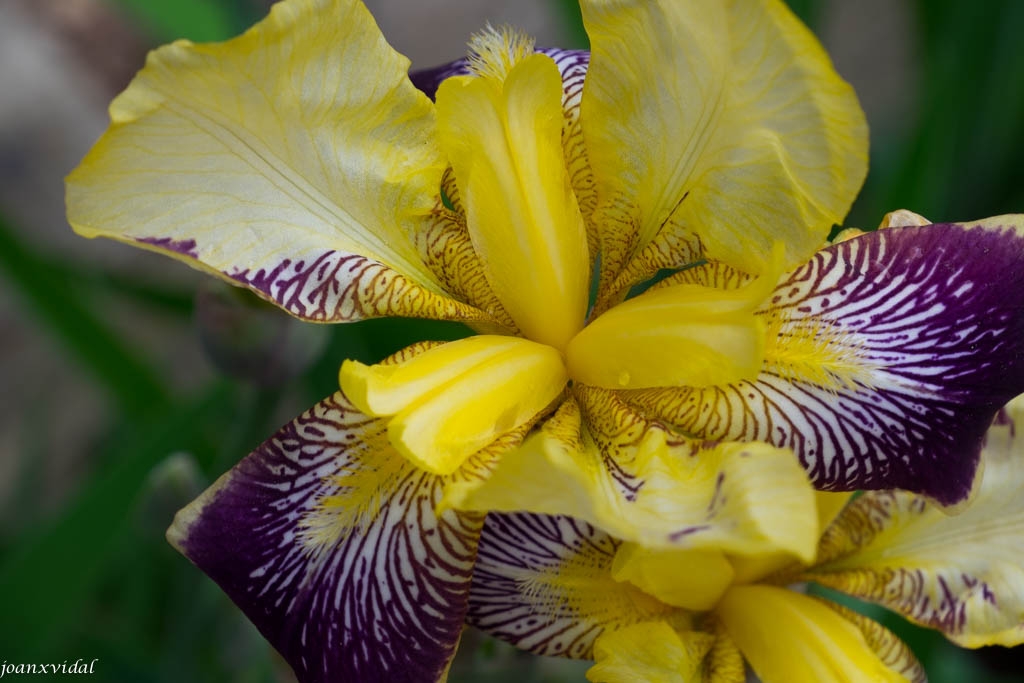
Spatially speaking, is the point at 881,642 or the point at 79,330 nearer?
the point at 881,642

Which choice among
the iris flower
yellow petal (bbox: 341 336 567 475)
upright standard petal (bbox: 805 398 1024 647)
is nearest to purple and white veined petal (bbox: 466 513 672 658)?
the iris flower

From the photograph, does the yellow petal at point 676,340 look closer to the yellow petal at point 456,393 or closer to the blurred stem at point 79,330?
the yellow petal at point 456,393

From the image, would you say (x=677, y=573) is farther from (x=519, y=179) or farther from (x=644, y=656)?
(x=519, y=179)

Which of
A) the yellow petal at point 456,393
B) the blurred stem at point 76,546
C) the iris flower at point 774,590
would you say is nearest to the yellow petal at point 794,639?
the iris flower at point 774,590

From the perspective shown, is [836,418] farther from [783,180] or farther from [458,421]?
[458,421]

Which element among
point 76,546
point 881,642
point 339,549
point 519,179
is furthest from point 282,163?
point 76,546

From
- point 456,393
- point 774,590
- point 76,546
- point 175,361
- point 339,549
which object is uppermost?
point 456,393

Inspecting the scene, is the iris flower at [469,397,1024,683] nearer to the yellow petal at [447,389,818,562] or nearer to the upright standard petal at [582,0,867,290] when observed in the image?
the yellow petal at [447,389,818,562]
